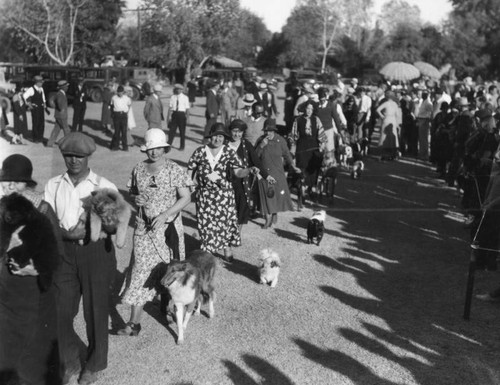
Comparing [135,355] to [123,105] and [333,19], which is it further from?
[333,19]

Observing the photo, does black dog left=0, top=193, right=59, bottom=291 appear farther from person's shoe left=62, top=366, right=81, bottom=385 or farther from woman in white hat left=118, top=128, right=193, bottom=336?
woman in white hat left=118, top=128, right=193, bottom=336

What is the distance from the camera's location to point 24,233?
4.11 meters

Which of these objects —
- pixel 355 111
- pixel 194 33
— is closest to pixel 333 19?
pixel 194 33

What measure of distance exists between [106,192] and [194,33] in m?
37.5

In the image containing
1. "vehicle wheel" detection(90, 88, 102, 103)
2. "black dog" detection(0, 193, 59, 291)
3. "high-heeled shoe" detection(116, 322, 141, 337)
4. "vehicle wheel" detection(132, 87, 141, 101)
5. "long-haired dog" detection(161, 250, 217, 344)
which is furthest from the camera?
"vehicle wheel" detection(132, 87, 141, 101)

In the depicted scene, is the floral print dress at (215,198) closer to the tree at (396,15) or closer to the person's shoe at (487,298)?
the person's shoe at (487,298)

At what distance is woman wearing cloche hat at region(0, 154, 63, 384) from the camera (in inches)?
162

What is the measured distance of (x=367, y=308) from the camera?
6.36 meters

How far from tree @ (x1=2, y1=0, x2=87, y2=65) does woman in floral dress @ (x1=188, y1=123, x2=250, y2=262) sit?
33.0 metres

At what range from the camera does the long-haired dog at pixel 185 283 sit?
5320 mm

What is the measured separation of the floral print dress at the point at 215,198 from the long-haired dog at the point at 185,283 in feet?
4.41

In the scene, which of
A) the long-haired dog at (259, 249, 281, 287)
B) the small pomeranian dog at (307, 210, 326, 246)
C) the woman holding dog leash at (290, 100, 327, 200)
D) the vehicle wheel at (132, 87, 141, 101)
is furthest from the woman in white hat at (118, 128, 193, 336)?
the vehicle wheel at (132, 87, 141, 101)

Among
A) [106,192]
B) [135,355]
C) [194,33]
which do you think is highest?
[194,33]

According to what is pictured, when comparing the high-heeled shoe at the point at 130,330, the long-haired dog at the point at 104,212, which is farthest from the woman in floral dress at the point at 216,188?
the long-haired dog at the point at 104,212
